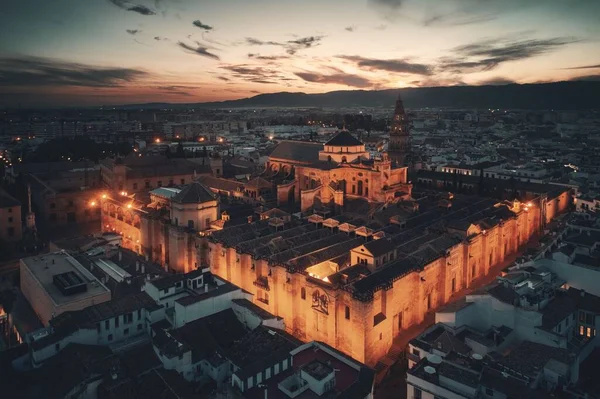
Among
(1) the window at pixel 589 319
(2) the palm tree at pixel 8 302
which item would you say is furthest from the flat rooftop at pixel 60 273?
(1) the window at pixel 589 319

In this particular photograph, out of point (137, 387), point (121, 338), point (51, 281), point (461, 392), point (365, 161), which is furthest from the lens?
point (365, 161)

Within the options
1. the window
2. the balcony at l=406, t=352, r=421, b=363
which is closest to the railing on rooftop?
the balcony at l=406, t=352, r=421, b=363

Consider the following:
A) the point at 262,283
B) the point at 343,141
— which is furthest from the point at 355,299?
the point at 343,141

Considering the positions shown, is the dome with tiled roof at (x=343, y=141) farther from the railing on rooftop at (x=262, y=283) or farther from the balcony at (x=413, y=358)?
the balcony at (x=413, y=358)

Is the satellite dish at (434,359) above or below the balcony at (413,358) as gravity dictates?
above

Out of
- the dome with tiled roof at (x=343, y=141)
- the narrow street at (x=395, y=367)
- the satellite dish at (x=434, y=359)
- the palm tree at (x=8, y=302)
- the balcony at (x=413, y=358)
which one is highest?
the dome with tiled roof at (x=343, y=141)

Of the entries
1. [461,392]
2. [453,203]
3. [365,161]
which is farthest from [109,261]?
[453,203]

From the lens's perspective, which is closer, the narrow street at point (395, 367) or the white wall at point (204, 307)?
the narrow street at point (395, 367)

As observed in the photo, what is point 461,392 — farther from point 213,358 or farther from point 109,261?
point 109,261
